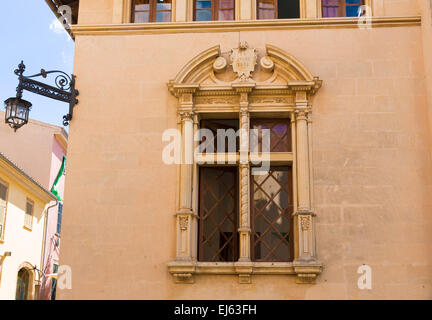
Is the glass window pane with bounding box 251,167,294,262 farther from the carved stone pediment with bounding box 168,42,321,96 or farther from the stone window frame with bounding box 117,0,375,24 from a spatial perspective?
the stone window frame with bounding box 117,0,375,24

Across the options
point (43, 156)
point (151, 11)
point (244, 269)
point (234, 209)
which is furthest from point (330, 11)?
point (43, 156)

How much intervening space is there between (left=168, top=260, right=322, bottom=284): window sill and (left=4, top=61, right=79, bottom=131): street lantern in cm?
321

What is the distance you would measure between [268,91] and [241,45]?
0.96 m

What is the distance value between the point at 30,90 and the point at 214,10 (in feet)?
11.6

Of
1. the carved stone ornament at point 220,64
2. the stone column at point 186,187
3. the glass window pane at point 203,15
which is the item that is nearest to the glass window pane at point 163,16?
the glass window pane at point 203,15

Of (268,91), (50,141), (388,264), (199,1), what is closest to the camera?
(388,264)

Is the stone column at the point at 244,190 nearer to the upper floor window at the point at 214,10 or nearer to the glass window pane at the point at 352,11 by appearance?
the upper floor window at the point at 214,10

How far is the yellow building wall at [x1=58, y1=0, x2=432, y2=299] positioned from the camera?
9297mm

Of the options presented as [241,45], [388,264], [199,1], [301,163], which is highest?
[199,1]

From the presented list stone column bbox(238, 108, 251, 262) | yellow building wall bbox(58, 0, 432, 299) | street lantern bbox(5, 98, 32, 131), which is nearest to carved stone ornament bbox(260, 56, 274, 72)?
yellow building wall bbox(58, 0, 432, 299)

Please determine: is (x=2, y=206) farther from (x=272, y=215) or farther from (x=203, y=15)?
(x=272, y=215)

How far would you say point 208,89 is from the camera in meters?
10.1

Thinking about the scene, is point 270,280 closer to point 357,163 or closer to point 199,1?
point 357,163
